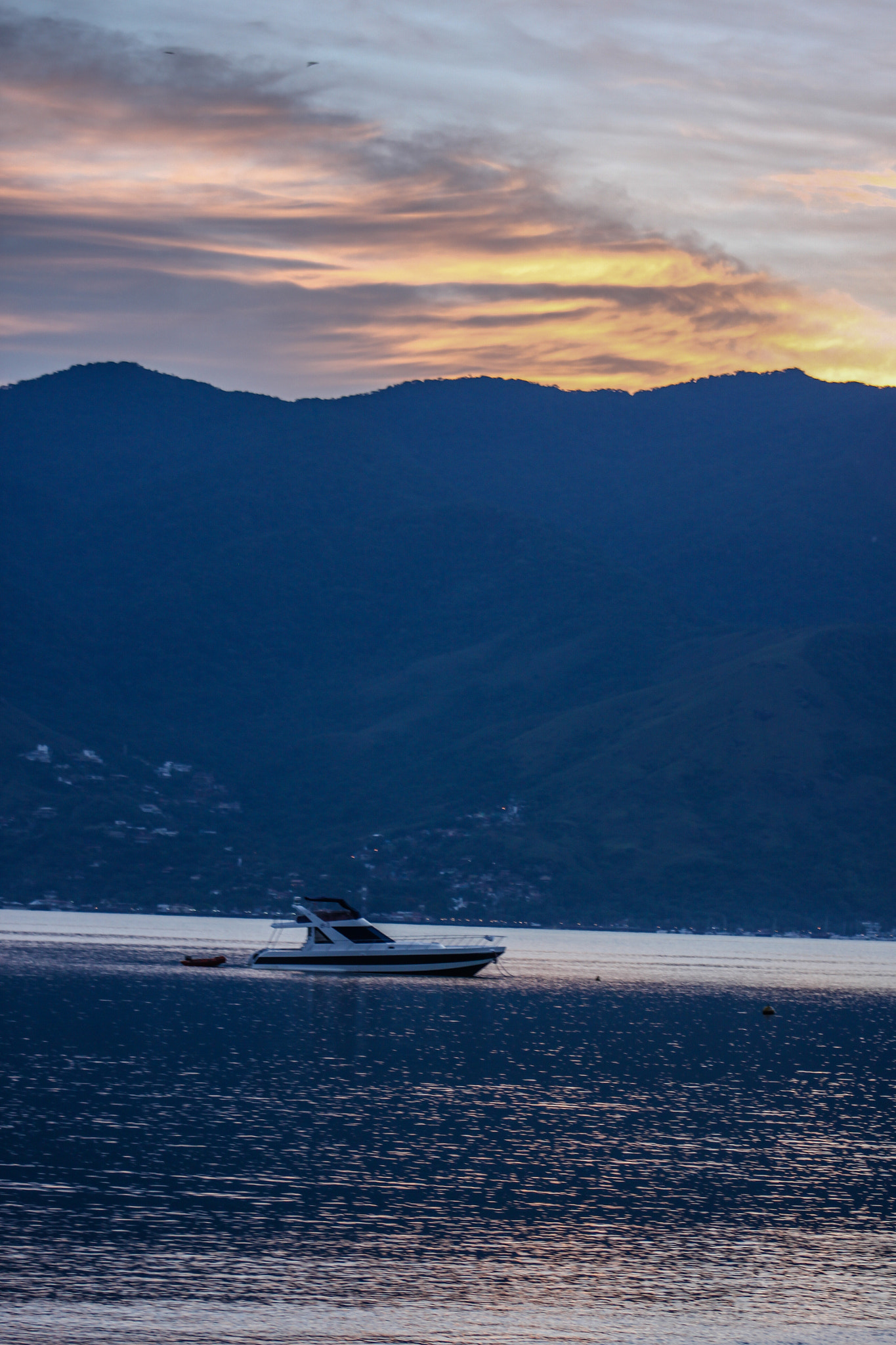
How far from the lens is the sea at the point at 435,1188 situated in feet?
132

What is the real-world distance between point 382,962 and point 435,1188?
10884cm

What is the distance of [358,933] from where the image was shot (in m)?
165

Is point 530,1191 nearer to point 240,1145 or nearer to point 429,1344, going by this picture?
point 240,1145

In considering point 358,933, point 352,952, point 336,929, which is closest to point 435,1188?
point 352,952

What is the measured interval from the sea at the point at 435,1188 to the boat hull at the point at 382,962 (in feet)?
148

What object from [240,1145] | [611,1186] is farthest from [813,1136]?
[240,1145]

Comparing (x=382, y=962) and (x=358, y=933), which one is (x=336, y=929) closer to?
(x=358, y=933)

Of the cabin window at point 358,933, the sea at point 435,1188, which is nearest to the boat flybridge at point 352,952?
the cabin window at point 358,933

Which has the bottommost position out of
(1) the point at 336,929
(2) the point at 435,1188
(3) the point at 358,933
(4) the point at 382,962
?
(4) the point at 382,962

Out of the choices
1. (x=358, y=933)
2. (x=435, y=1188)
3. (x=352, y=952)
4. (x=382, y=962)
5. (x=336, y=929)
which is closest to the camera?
(x=435, y=1188)

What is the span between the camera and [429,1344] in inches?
1475

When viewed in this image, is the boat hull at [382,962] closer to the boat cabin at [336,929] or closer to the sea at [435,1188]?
the boat cabin at [336,929]

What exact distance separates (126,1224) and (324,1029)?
2701 inches

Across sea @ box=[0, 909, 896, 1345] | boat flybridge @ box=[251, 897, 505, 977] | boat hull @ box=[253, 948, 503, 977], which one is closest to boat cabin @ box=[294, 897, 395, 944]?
boat flybridge @ box=[251, 897, 505, 977]
